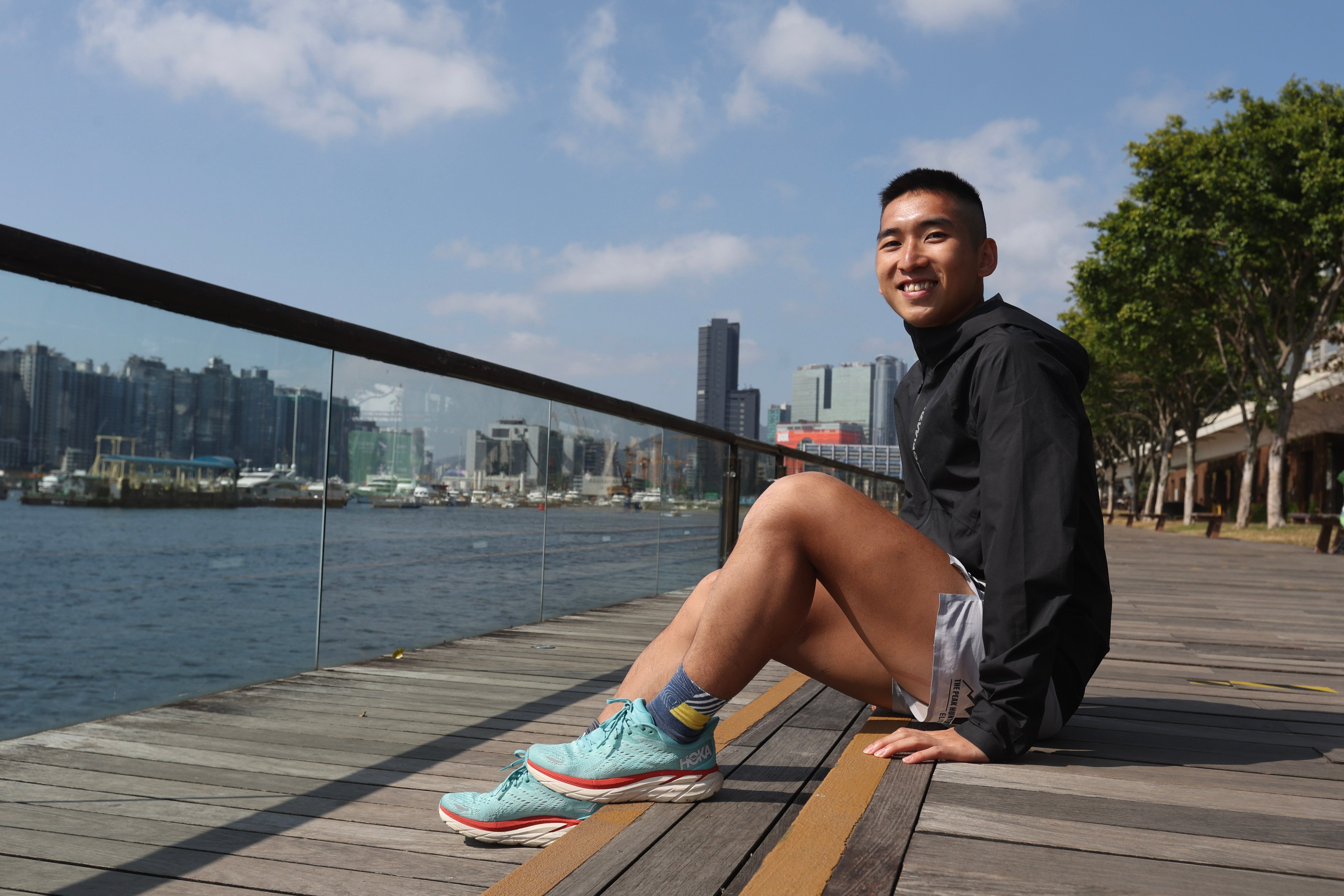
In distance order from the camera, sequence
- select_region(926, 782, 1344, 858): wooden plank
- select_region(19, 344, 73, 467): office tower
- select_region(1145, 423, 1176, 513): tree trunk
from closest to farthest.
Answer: select_region(926, 782, 1344, 858): wooden plank < select_region(19, 344, 73, 467): office tower < select_region(1145, 423, 1176, 513): tree trunk

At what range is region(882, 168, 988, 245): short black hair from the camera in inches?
84.5

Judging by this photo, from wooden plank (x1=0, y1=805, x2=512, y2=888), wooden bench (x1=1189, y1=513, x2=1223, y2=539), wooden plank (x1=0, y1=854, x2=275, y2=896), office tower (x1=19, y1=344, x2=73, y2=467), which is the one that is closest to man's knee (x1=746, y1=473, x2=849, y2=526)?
wooden plank (x1=0, y1=805, x2=512, y2=888)

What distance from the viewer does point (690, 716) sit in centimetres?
167

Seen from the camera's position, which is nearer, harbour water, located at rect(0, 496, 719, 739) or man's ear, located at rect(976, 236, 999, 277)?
man's ear, located at rect(976, 236, 999, 277)

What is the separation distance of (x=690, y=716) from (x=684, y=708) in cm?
2

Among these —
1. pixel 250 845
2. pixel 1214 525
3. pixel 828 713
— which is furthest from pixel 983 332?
pixel 1214 525

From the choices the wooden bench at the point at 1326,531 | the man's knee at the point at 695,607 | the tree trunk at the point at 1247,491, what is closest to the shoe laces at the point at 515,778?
the man's knee at the point at 695,607

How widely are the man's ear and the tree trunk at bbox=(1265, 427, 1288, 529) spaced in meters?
23.8

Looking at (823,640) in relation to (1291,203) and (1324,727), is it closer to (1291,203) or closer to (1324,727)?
(1324,727)

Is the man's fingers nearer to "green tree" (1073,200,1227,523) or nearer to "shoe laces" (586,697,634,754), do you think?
"shoe laces" (586,697,634,754)

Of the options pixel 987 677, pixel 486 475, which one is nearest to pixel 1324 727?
pixel 987 677

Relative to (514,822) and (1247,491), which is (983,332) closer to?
(514,822)

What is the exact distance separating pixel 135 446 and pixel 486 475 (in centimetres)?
170

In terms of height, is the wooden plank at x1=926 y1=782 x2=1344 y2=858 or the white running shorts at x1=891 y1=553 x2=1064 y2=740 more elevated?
the white running shorts at x1=891 y1=553 x2=1064 y2=740
